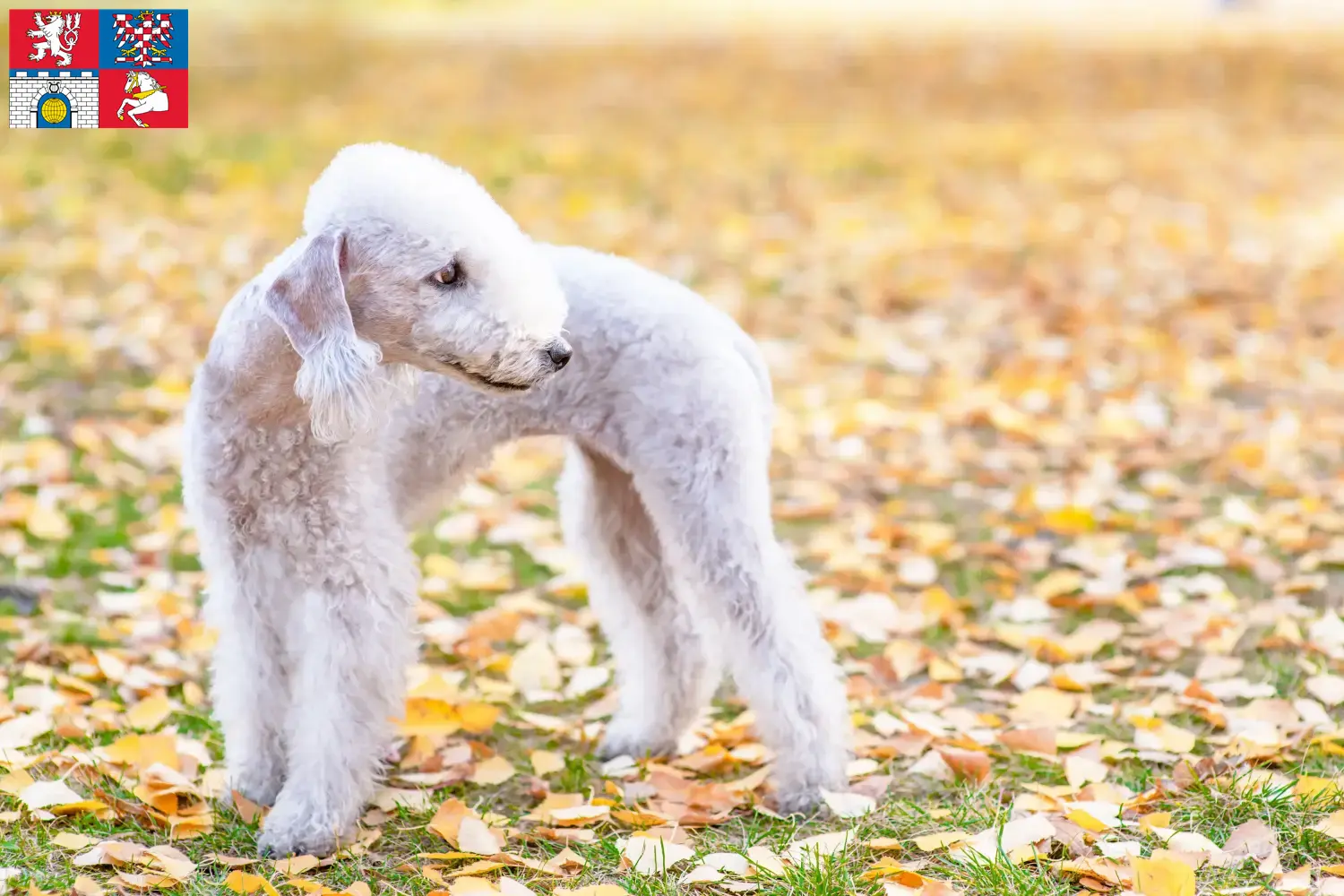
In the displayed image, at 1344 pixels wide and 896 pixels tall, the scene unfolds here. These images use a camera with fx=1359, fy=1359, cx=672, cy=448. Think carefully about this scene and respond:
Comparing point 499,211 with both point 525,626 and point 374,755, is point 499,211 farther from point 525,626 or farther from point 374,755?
point 525,626

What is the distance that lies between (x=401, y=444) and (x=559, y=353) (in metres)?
0.61

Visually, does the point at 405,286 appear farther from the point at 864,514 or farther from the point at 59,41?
the point at 864,514

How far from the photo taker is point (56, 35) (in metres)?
4.63

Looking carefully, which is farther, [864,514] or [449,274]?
[864,514]

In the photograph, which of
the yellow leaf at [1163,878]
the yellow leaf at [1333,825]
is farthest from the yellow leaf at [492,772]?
the yellow leaf at [1333,825]

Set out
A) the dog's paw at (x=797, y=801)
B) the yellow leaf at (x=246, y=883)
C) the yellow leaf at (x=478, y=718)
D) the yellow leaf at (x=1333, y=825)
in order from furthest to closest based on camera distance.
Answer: the yellow leaf at (x=478, y=718) < the dog's paw at (x=797, y=801) < the yellow leaf at (x=1333, y=825) < the yellow leaf at (x=246, y=883)

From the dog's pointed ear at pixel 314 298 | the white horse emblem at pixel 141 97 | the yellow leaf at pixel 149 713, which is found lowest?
the yellow leaf at pixel 149 713

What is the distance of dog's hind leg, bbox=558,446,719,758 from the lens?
11.6 ft

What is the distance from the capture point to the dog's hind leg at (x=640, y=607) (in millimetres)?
3529

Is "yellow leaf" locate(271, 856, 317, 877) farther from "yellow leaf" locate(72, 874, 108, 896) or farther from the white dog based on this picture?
"yellow leaf" locate(72, 874, 108, 896)

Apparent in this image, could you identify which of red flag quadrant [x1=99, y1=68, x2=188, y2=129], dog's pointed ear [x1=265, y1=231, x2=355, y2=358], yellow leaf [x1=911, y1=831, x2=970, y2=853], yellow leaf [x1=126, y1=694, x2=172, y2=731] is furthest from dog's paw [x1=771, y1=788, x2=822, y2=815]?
red flag quadrant [x1=99, y1=68, x2=188, y2=129]

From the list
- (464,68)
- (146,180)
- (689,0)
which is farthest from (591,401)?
(689,0)

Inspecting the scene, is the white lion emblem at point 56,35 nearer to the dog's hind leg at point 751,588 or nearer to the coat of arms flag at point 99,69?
the coat of arms flag at point 99,69

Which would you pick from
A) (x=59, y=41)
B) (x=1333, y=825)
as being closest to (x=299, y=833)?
(x=1333, y=825)
